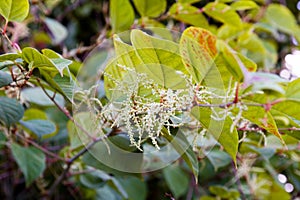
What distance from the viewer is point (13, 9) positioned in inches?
20.7

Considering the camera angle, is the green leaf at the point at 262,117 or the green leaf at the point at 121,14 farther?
the green leaf at the point at 121,14

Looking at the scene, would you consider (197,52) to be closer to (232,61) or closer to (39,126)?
(232,61)

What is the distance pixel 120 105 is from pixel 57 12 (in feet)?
3.77

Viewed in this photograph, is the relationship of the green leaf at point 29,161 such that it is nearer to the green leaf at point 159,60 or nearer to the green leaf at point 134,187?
the green leaf at point 134,187

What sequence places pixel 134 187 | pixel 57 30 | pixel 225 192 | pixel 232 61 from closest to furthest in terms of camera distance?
pixel 232 61 → pixel 225 192 → pixel 134 187 → pixel 57 30

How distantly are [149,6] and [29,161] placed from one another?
36 centimetres

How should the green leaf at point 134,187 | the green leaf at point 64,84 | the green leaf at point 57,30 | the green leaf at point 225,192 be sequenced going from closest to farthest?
the green leaf at point 64,84 < the green leaf at point 225,192 < the green leaf at point 134,187 < the green leaf at point 57,30

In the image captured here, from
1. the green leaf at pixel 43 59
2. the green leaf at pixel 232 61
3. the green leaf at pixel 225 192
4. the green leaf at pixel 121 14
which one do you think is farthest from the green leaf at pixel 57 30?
the green leaf at pixel 232 61

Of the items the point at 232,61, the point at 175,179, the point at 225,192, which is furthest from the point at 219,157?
the point at 232,61

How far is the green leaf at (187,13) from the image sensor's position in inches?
32.2

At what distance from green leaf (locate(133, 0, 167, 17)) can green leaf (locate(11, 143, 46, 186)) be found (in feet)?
1.06

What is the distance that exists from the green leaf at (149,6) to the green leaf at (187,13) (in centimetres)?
2

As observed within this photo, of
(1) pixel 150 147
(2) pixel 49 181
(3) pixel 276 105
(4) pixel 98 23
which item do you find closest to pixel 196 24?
(1) pixel 150 147

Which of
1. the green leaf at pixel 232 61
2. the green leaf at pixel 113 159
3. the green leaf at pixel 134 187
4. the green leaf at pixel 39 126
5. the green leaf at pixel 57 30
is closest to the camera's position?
the green leaf at pixel 232 61
